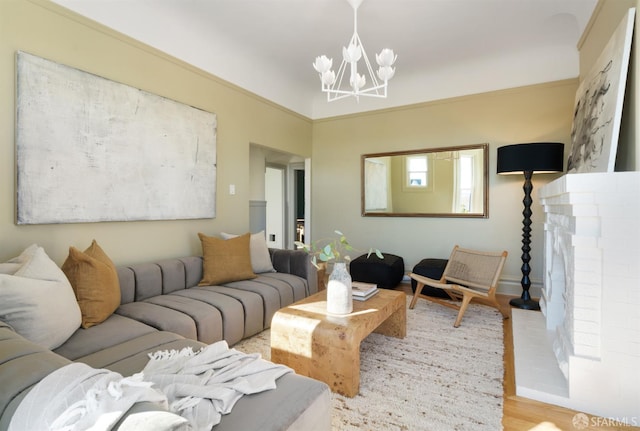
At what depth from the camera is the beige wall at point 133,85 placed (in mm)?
2100

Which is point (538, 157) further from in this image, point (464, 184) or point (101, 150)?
point (101, 150)

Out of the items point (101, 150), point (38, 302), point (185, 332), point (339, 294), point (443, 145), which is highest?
point (443, 145)

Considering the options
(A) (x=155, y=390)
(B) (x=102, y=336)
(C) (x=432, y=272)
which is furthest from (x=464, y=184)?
(A) (x=155, y=390)

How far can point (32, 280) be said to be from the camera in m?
1.56

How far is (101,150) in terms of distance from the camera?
254 cm

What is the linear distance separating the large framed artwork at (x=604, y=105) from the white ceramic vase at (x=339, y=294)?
5.64 feet

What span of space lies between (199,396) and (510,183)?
4166 millimetres

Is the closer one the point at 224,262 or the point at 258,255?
the point at 224,262

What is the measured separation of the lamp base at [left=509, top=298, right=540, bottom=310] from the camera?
11.2 ft

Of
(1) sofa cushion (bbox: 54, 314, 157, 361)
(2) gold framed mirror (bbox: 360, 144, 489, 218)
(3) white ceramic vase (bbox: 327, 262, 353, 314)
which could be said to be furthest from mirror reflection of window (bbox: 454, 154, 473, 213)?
(1) sofa cushion (bbox: 54, 314, 157, 361)

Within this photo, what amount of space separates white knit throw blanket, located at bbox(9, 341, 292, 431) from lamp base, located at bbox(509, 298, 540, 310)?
124 inches

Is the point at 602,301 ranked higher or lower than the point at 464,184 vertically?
lower

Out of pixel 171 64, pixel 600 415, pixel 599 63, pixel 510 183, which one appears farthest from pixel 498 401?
pixel 171 64

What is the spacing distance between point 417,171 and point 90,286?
394 cm
